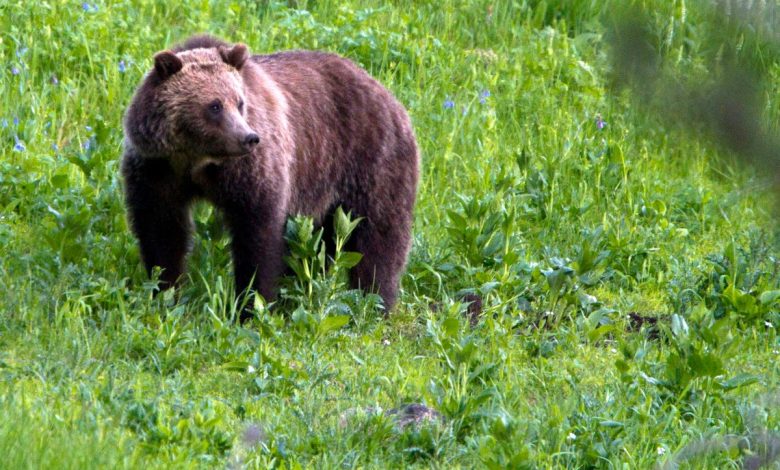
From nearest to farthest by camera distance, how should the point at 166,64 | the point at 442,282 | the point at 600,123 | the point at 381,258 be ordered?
1. the point at 166,64
2. the point at 381,258
3. the point at 442,282
4. the point at 600,123

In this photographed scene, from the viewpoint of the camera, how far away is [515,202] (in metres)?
6.88

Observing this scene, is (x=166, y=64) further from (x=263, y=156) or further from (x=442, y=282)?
(x=442, y=282)

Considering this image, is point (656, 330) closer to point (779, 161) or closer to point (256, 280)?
point (256, 280)

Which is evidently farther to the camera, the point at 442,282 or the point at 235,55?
the point at 442,282

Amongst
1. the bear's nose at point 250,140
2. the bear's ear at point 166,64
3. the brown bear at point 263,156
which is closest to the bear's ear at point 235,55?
the brown bear at point 263,156

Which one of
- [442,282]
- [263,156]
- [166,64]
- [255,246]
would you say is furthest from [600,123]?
[166,64]

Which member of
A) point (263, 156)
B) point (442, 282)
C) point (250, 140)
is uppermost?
point (250, 140)

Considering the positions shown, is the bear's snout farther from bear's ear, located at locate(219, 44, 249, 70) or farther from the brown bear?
bear's ear, located at locate(219, 44, 249, 70)

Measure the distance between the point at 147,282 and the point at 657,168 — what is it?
3966mm

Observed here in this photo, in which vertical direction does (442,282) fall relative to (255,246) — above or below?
below

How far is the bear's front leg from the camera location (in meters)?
5.45

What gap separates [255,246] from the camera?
5441 mm

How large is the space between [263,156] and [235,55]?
0.51 meters

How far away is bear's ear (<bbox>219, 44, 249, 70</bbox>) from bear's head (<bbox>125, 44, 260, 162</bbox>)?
2 centimetres
